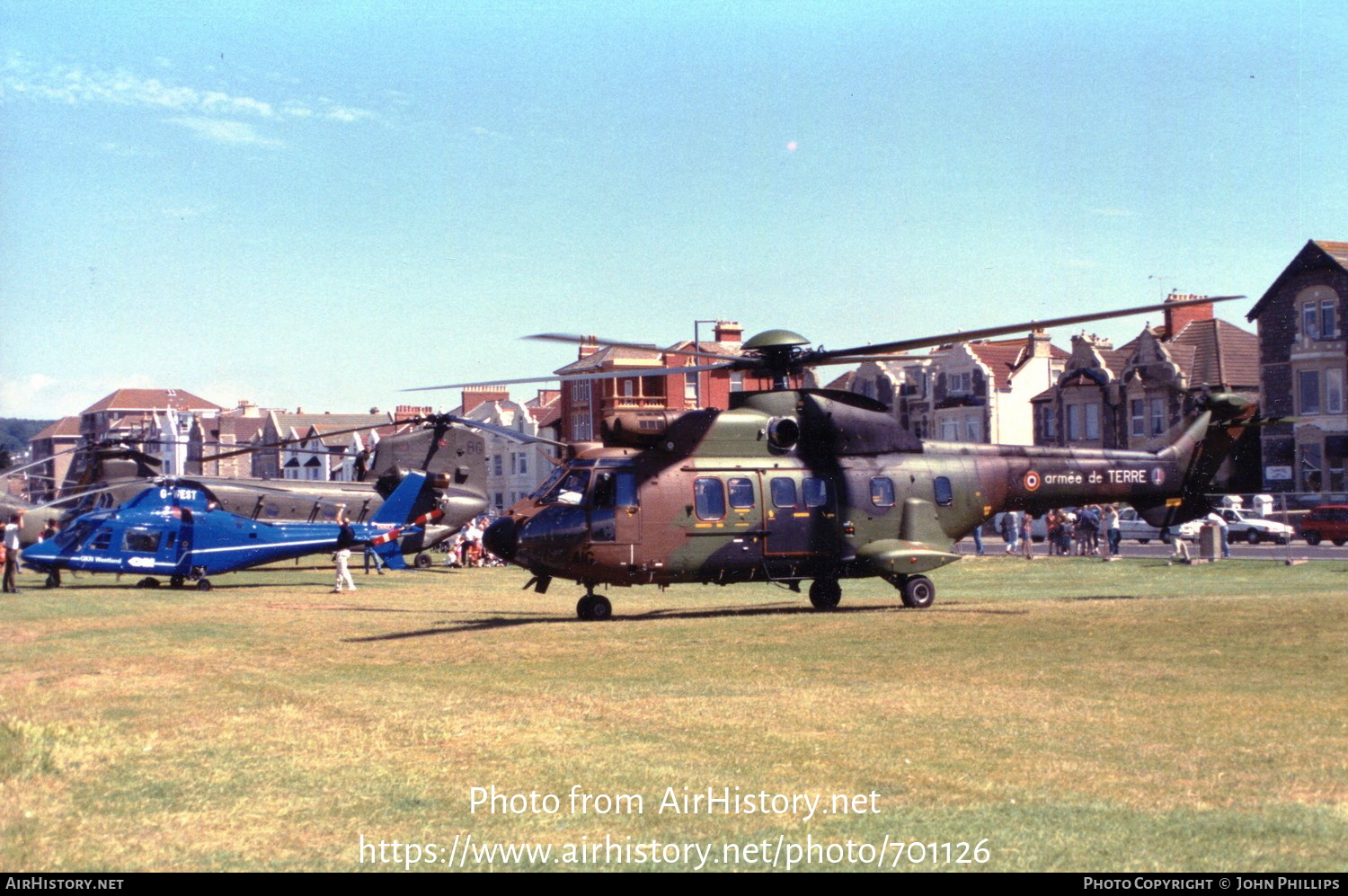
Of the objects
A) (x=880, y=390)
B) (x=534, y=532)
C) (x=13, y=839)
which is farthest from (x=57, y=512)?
(x=880, y=390)

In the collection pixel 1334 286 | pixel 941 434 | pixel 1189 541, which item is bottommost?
pixel 1189 541

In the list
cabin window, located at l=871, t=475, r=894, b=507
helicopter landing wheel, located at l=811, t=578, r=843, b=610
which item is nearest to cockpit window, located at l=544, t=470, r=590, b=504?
helicopter landing wheel, located at l=811, t=578, r=843, b=610

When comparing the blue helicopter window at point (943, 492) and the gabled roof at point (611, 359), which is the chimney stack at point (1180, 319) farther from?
the blue helicopter window at point (943, 492)

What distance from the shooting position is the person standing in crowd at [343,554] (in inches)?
1344

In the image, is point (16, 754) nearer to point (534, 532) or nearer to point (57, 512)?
point (534, 532)

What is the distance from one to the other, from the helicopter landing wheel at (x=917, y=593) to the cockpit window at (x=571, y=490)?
6141 mm

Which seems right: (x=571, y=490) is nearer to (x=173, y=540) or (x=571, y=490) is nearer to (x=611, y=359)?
(x=173, y=540)

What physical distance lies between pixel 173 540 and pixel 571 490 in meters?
17.3

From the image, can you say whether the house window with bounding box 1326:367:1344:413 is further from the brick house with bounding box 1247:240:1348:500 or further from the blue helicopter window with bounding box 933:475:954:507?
the blue helicopter window with bounding box 933:475:954:507

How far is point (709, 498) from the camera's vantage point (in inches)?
908

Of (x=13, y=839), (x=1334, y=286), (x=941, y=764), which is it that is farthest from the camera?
(x=1334, y=286)

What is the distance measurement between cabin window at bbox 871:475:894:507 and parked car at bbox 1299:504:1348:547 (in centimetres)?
3692

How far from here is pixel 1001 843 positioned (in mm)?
7863
